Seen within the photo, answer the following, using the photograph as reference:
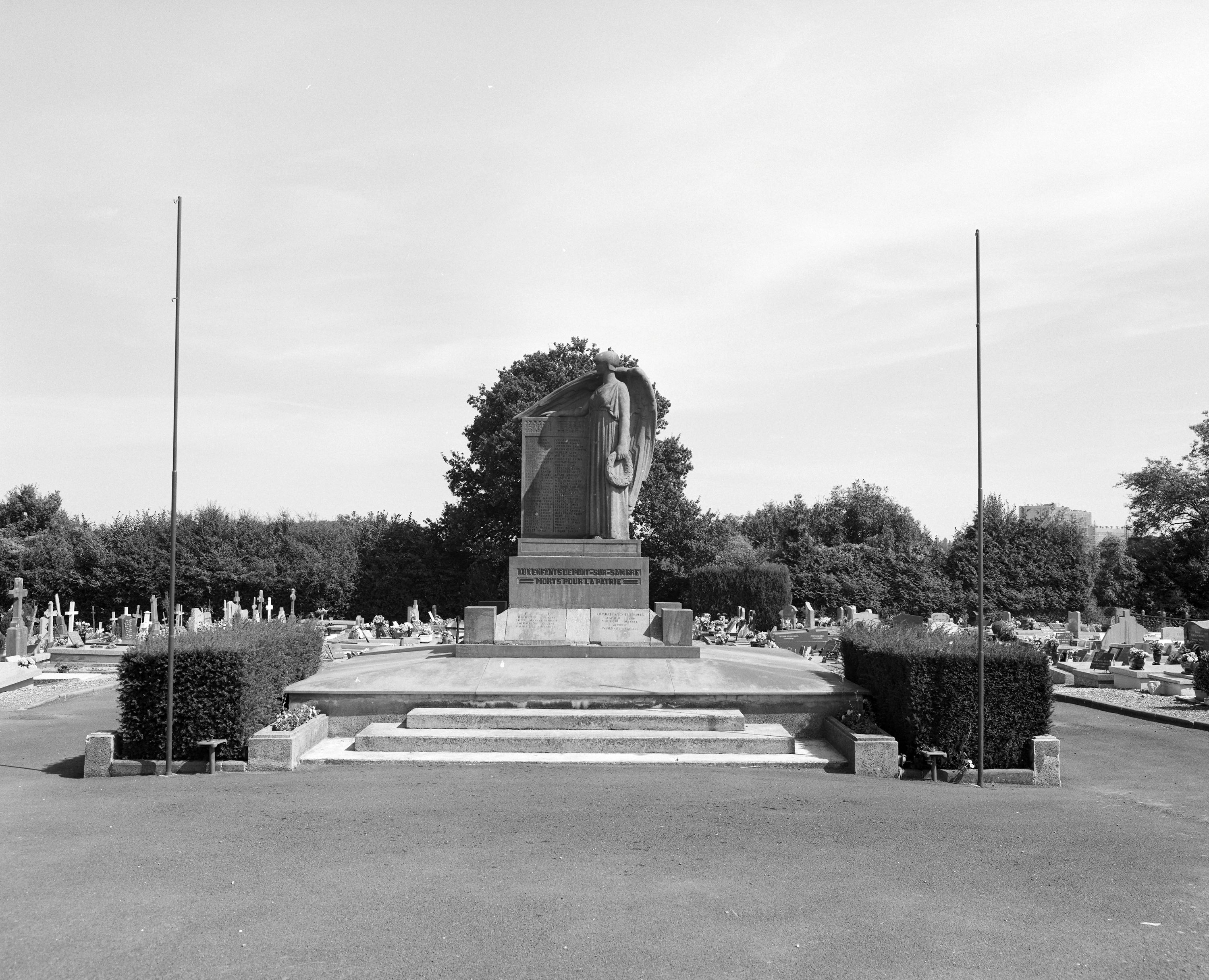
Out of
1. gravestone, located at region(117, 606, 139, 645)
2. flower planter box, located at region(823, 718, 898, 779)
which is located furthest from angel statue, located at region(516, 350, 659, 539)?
gravestone, located at region(117, 606, 139, 645)

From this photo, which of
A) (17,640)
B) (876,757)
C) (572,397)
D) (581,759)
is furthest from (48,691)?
(876,757)

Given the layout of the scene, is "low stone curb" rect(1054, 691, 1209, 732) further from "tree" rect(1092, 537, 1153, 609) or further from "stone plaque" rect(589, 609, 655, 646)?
"tree" rect(1092, 537, 1153, 609)

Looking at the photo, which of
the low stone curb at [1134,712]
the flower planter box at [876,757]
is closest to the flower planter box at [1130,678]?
the low stone curb at [1134,712]

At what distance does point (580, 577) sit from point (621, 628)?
1139mm

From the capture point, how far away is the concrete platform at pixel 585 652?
15344 mm

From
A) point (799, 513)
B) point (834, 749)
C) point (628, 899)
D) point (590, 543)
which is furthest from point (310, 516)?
point (628, 899)

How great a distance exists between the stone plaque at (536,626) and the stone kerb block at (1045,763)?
702 centimetres

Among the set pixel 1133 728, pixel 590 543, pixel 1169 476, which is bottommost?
pixel 1133 728

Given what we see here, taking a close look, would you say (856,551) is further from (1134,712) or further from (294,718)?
(294,718)

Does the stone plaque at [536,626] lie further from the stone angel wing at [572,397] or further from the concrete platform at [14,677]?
the concrete platform at [14,677]

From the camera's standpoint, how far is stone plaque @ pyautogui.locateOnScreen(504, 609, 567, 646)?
52.9ft

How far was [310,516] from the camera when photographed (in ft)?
238

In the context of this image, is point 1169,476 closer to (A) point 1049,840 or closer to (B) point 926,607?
(B) point 926,607

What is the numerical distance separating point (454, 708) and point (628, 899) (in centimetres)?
662
